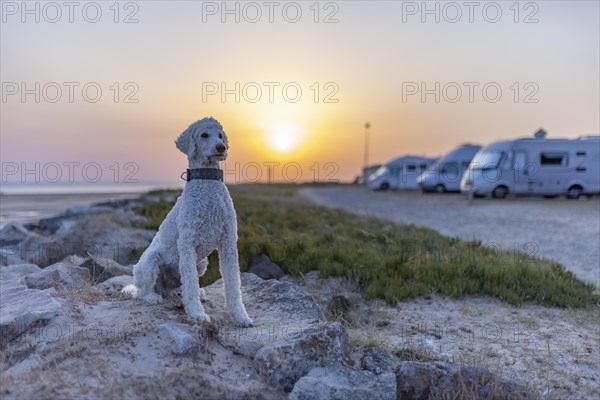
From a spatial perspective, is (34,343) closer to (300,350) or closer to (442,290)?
(300,350)

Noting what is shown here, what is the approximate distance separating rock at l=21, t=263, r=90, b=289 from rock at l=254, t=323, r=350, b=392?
119 inches

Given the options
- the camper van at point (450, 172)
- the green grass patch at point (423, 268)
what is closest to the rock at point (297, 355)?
the green grass patch at point (423, 268)

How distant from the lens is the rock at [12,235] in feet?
37.3

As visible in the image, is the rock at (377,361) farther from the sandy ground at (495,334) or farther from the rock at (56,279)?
the rock at (56,279)

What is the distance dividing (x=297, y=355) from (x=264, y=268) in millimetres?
4267

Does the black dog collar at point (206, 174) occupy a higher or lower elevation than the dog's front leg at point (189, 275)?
higher

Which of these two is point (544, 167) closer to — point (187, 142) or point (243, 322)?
point (243, 322)

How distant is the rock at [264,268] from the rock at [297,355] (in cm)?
387

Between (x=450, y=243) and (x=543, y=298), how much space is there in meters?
3.80

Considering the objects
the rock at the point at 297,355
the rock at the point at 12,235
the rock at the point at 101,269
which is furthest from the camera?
the rock at the point at 12,235

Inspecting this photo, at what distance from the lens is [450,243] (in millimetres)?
11016

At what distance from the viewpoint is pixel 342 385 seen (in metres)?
3.55

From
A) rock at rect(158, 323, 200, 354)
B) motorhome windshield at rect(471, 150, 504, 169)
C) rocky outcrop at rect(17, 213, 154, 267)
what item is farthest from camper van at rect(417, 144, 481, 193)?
rock at rect(158, 323, 200, 354)

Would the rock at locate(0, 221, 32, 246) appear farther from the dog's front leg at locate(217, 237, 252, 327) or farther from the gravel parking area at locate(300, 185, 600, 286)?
the gravel parking area at locate(300, 185, 600, 286)
